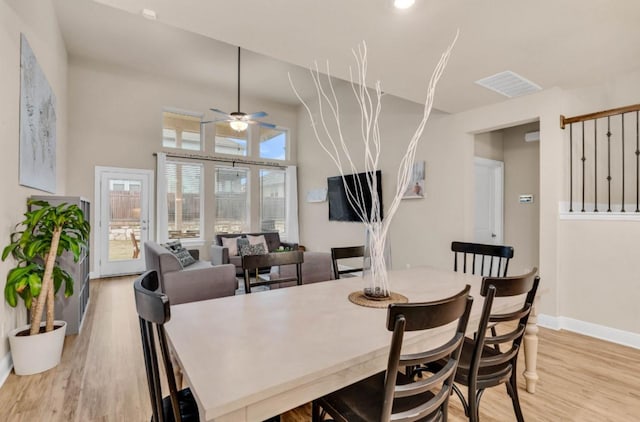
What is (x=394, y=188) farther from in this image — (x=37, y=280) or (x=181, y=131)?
(x=181, y=131)

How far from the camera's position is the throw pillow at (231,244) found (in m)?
5.58

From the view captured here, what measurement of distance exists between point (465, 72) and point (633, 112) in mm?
1765

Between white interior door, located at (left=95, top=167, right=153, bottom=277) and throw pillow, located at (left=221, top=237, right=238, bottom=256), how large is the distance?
1636 mm

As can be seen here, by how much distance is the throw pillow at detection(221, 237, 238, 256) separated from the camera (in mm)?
5582

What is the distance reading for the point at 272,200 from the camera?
24.7 feet

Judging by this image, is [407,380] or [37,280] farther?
[37,280]

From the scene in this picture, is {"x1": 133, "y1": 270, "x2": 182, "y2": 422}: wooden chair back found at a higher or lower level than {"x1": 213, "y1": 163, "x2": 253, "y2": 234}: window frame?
lower

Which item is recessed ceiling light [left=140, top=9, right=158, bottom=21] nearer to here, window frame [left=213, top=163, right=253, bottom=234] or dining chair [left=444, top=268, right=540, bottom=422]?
dining chair [left=444, top=268, right=540, bottom=422]

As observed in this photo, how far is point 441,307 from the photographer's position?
0.97 metres

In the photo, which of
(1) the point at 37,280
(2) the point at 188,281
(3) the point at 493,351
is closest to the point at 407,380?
(3) the point at 493,351

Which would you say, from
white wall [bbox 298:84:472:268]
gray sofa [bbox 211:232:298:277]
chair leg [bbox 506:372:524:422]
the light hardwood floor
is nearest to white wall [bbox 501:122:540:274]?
white wall [bbox 298:84:472:268]

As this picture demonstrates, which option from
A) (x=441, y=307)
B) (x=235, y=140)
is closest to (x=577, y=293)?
(x=441, y=307)

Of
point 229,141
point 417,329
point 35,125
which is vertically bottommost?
point 417,329

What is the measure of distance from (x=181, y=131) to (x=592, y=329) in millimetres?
7169
